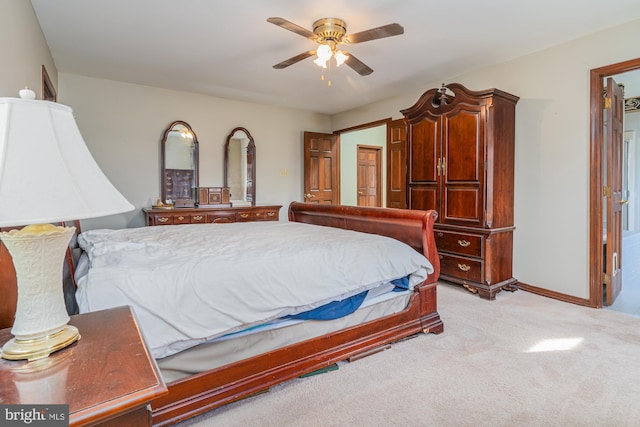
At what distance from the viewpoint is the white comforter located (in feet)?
4.62

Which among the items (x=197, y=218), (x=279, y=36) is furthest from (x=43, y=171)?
(x=197, y=218)

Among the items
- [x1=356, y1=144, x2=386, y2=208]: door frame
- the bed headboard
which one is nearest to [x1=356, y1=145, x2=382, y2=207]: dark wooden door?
[x1=356, y1=144, x2=386, y2=208]: door frame

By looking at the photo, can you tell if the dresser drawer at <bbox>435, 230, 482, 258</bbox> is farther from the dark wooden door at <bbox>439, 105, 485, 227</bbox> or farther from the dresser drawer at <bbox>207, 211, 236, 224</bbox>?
the dresser drawer at <bbox>207, 211, 236, 224</bbox>

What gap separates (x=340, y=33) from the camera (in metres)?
2.69

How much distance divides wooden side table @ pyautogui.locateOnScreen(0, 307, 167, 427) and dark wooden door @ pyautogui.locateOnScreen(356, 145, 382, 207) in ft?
20.8

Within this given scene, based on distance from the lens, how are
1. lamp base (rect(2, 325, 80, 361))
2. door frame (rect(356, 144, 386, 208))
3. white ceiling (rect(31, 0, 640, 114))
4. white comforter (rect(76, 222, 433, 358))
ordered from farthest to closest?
1. door frame (rect(356, 144, 386, 208))
2. white ceiling (rect(31, 0, 640, 114))
3. white comforter (rect(76, 222, 433, 358))
4. lamp base (rect(2, 325, 80, 361))

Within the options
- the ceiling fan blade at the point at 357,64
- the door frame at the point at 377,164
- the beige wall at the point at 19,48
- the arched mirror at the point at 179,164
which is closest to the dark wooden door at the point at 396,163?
the door frame at the point at 377,164

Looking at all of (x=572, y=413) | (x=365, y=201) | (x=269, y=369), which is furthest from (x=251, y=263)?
(x=365, y=201)

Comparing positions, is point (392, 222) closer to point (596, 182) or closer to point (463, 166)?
point (463, 166)

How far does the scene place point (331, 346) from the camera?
1.97 m

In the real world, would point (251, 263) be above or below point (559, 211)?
below

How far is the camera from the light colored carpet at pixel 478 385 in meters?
1.59

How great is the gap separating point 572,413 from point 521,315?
1.35 meters

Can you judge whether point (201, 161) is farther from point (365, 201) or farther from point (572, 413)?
point (572, 413)
